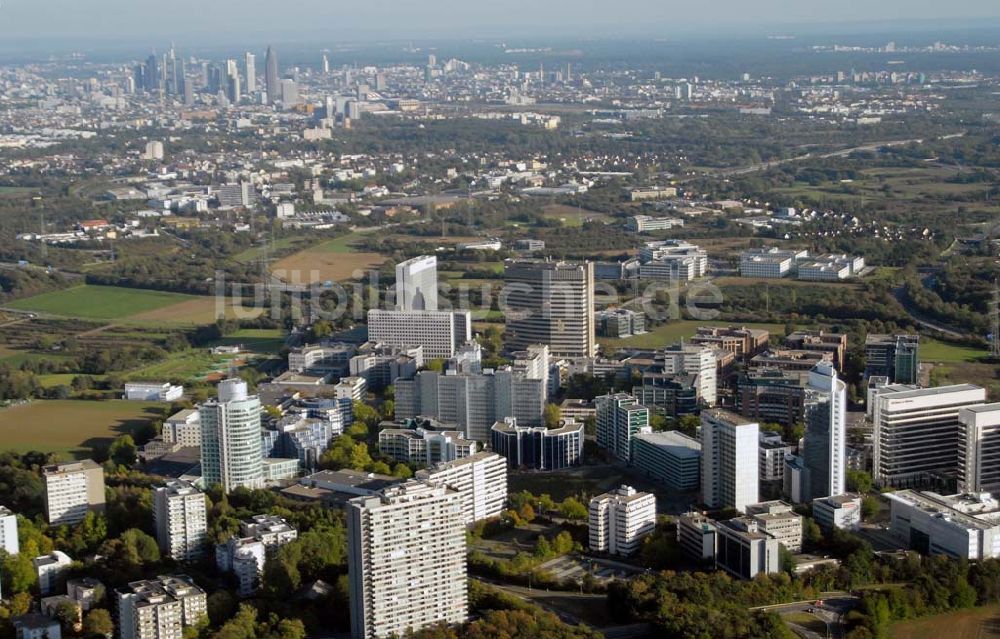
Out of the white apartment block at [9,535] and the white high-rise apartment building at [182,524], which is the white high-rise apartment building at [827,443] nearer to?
the white high-rise apartment building at [182,524]

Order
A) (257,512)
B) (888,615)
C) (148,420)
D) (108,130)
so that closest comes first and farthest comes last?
1. (888,615)
2. (257,512)
3. (148,420)
4. (108,130)

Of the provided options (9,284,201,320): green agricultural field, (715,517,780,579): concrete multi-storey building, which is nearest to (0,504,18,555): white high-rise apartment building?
(715,517,780,579): concrete multi-storey building

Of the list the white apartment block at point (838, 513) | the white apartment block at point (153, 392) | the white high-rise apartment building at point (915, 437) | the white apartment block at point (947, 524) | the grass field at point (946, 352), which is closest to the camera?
the white apartment block at point (947, 524)

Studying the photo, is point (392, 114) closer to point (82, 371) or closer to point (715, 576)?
point (82, 371)

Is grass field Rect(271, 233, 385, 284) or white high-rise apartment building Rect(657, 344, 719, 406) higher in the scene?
white high-rise apartment building Rect(657, 344, 719, 406)

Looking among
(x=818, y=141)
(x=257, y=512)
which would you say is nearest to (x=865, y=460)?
(x=257, y=512)

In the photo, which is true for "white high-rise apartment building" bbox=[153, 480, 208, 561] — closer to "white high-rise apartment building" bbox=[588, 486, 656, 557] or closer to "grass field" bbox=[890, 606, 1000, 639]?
"white high-rise apartment building" bbox=[588, 486, 656, 557]

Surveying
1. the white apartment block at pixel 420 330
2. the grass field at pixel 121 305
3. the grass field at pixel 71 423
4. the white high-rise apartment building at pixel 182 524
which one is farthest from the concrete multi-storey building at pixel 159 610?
the grass field at pixel 121 305
